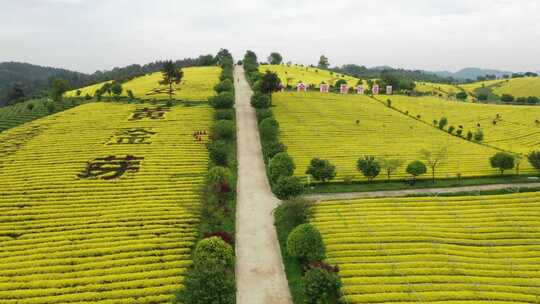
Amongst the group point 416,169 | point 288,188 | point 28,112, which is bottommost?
point 288,188

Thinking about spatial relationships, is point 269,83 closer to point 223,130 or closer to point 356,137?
point 356,137

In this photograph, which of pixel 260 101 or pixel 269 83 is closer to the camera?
pixel 260 101

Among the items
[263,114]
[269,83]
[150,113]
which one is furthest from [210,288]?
[269,83]

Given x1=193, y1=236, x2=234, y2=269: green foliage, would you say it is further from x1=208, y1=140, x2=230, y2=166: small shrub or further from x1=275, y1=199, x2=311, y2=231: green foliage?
x1=208, y1=140, x2=230, y2=166: small shrub

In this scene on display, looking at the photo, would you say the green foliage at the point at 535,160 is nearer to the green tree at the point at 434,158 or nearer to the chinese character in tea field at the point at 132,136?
the green tree at the point at 434,158

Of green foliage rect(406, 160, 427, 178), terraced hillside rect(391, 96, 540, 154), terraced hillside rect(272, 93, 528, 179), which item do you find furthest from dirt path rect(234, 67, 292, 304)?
terraced hillside rect(391, 96, 540, 154)

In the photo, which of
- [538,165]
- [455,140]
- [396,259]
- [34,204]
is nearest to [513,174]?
[538,165]

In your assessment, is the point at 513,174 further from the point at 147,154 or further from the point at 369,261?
the point at 147,154

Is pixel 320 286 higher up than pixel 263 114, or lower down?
lower down
